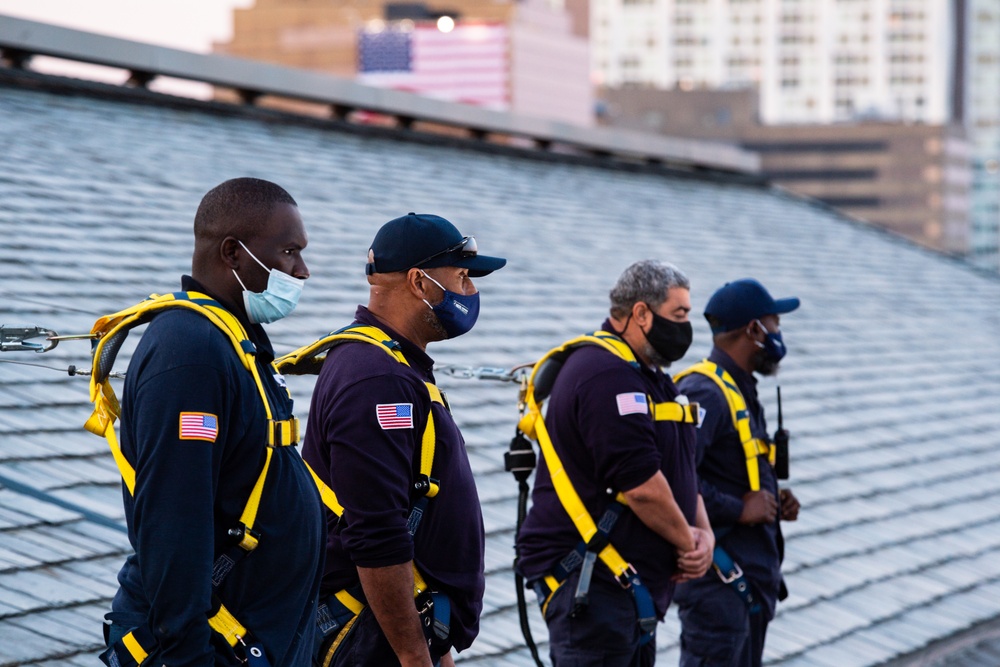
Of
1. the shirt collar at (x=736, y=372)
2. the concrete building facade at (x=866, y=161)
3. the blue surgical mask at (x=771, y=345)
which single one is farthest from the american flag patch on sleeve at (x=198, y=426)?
the concrete building facade at (x=866, y=161)

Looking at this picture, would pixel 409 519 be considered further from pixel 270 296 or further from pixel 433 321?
pixel 270 296

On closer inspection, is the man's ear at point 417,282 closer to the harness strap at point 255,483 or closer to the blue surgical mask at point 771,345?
the harness strap at point 255,483

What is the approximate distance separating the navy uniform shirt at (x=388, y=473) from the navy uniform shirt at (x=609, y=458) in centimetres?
100

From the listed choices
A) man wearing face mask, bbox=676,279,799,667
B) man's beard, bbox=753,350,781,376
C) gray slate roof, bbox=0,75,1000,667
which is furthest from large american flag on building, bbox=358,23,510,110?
man wearing face mask, bbox=676,279,799,667

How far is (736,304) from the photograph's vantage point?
571 cm

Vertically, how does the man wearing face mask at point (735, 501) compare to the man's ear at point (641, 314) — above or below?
below

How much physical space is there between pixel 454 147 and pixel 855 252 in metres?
5.39

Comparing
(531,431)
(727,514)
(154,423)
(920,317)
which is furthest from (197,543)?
(920,317)

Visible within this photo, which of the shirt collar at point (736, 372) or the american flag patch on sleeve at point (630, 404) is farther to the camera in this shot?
the shirt collar at point (736, 372)

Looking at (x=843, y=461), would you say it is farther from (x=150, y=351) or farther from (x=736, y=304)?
(x=150, y=351)

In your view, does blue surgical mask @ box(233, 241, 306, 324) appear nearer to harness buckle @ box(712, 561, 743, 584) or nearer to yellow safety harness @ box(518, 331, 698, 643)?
yellow safety harness @ box(518, 331, 698, 643)

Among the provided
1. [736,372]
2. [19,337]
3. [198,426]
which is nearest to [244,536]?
[198,426]

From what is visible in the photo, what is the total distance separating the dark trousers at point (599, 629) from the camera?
462 cm

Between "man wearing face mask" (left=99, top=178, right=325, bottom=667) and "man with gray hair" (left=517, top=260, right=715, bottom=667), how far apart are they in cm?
164
